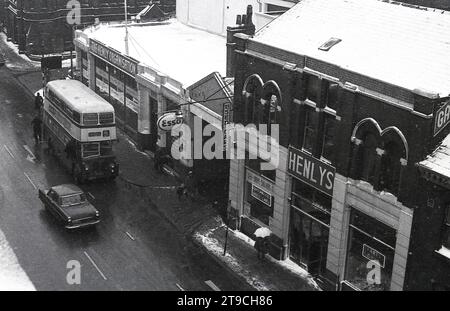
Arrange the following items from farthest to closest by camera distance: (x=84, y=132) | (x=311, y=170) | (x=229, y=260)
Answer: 1. (x=84, y=132)
2. (x=229, y=260)
3. (x=311, y=170)

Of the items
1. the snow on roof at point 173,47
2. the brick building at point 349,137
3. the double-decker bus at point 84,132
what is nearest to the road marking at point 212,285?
the brick building at point 349,137

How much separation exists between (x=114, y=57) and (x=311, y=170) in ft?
83.6

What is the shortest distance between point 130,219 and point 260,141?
921 cm

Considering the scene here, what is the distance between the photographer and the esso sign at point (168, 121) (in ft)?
127

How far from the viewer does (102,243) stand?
33.0 m

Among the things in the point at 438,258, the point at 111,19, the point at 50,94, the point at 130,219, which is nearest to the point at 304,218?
the point at 438,258

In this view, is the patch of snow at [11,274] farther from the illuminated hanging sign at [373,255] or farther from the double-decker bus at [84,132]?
the illuminated hanging sign at [373,255]

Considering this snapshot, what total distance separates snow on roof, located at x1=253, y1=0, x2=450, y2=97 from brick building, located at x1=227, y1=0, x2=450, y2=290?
0.06 m

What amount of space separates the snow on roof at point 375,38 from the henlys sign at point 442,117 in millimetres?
487

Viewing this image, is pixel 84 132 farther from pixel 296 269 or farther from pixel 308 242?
pixel 308 242

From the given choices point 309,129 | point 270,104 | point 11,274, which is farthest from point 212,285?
point 11,274

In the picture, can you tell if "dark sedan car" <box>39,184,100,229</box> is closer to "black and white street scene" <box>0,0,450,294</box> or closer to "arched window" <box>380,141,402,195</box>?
"black and white street scene" <box>0,0,450,294</box>
